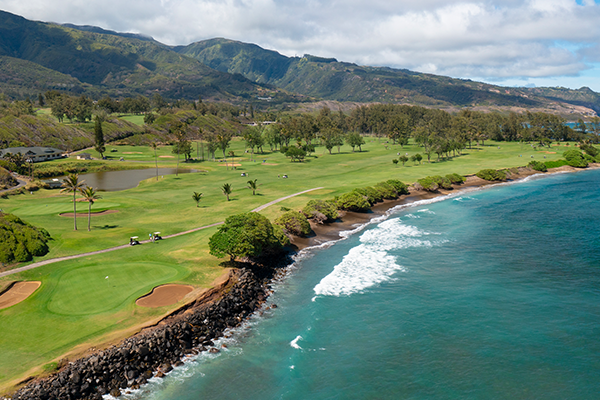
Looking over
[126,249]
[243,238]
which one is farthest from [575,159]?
[126,249]

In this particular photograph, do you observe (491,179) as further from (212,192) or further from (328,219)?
(212,192)

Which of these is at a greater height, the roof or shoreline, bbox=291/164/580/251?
the roof

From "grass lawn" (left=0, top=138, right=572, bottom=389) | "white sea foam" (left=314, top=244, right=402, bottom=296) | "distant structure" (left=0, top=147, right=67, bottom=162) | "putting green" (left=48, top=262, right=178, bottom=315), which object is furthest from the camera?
"distant structure" (left=0, top=147, right=67, bottom=162)

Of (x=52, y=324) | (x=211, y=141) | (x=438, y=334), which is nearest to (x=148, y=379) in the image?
(x=52, y=324)

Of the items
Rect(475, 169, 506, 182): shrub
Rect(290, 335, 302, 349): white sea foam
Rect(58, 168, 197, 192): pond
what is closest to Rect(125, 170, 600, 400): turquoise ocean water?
Rect(290, 335, 302, 349): white sea foam

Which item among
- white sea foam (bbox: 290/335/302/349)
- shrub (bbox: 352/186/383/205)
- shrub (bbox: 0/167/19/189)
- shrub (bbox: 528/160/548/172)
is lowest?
white sea foam (bbox: 290/335/302/349)

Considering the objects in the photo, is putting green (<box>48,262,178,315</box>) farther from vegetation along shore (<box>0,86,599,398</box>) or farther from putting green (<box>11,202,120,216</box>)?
putting green (<box>11,202,120,216</box>)

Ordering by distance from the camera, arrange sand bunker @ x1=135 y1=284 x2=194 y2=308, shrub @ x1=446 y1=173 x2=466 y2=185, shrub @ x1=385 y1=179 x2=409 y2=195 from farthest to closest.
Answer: shrub @ x1=446 y1=173 x2=466 y2=185 → shrub @ x1=385 y1=179 x2=409 y2=195 → sand bunker @ x1=135 y1=284 x2=194 y2=308

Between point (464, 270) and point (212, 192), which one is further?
point (212, 192)
